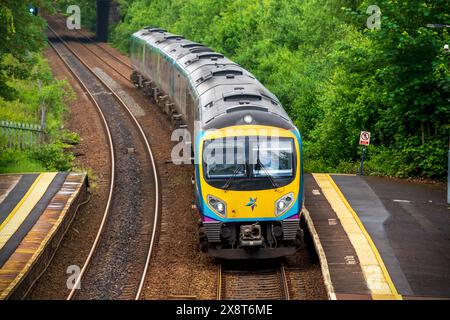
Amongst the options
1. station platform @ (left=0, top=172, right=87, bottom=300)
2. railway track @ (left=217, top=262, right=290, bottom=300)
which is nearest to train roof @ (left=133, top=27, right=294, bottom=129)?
railway track @ (left=217, top=262, right=290, bottom=300)

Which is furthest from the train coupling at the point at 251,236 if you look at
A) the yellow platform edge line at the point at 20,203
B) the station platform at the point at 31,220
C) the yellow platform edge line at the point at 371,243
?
the yellow platform edge line at the point at 20,203

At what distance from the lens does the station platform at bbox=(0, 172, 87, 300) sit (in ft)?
48.0

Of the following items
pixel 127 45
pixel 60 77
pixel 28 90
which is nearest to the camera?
pixel 28 90

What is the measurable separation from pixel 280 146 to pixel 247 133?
2.49 feet

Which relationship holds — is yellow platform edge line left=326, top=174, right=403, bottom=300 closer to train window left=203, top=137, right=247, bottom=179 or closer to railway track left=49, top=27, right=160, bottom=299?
train window left=203, top=137, right=247, bottom=179

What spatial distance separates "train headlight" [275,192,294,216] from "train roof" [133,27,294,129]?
1548 millimetres

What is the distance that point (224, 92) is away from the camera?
1838cm

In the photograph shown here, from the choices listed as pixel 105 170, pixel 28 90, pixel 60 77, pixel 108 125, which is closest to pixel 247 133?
pixel 105 170

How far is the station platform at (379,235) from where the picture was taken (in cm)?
1390

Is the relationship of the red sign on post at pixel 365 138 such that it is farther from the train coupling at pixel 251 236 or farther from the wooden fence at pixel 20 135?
the wooden fence at pixel 20 135

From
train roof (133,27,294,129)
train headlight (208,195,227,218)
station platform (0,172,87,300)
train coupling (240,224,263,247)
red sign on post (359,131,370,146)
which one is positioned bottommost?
station platform (0,172,87,300)

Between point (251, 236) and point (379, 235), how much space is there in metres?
3.05

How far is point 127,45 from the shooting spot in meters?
52.4
